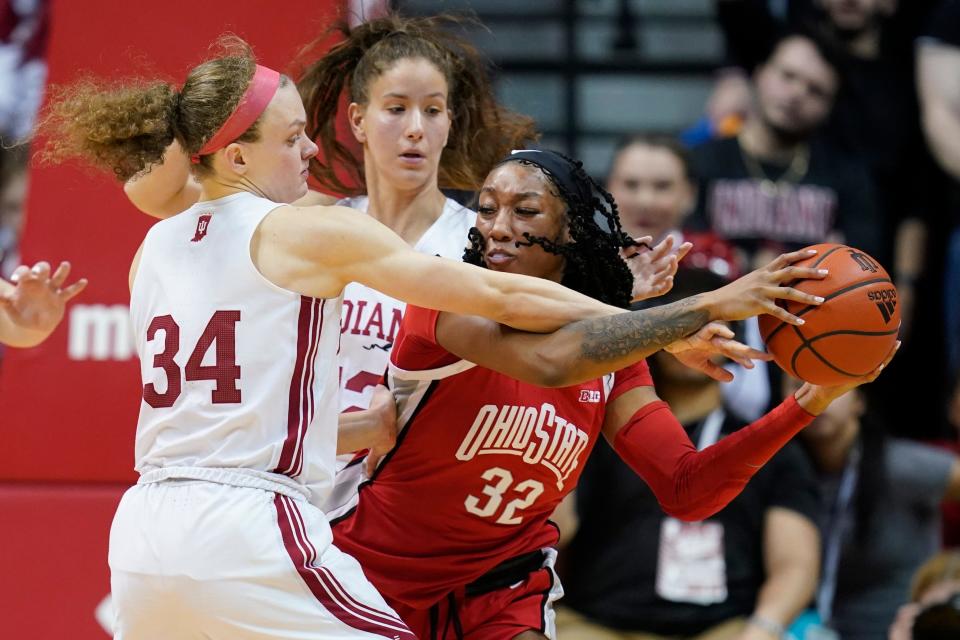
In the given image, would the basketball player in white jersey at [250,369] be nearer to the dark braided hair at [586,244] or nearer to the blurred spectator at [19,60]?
the dark braided hair at [586,244]

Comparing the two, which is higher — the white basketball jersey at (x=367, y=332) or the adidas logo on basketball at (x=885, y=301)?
the adidas logo on basketball at (x=885, y=301)

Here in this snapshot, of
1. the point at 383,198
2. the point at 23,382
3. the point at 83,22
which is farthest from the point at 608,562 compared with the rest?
the point at 83,22

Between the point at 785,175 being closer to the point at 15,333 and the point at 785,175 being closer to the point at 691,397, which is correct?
the point at 691,397

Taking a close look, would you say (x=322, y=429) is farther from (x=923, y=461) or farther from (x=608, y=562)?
(x=923, y=461)

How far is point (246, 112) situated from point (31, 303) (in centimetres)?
98

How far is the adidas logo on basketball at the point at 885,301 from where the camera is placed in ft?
10.1

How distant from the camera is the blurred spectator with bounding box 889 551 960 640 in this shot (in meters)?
5.48

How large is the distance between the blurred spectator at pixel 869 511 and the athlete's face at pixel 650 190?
0.94 meters

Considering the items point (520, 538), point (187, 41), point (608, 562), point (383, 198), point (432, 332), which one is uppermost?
point (187, 41)

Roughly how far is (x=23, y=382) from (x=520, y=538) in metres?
2.41

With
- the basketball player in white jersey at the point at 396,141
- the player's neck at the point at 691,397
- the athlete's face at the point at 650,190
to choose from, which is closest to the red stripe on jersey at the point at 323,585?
the basketball player in white jersey at the point at 396,141

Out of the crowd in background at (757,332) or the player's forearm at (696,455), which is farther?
the crowd in background at (757,332)

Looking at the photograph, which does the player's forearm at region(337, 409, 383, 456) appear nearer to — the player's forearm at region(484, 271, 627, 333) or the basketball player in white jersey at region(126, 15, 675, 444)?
the basketball player in white jersey at region(126, 15, 675, 444)

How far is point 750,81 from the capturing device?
6.71 metres
